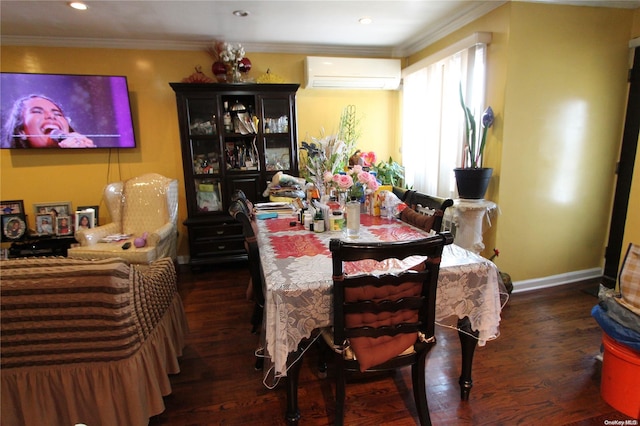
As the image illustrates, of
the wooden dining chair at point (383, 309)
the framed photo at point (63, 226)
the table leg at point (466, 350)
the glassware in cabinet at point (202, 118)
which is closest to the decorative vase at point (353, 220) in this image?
the wooden dining chair at point (383, 309)

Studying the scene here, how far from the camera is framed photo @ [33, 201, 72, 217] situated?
353cm

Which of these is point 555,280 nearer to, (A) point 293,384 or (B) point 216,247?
(A) point 293,384

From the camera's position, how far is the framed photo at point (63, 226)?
138 inches

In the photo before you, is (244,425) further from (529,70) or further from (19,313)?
(529,70)

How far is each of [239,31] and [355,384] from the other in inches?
130

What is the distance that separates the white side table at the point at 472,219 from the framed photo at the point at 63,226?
3.82 metres

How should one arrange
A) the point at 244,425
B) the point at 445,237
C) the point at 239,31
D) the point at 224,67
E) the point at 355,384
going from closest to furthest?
1. the point at 445,237
2. the point at 244,425
3. the point at 355,384
4. the point at 239,31
5. the point at 224,67

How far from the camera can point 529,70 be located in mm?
2682

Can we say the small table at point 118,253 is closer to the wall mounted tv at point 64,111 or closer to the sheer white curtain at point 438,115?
the wall mounted tv at point 64,111

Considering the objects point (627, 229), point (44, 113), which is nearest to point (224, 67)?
point (44, 113)

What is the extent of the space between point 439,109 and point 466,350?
8.27ft

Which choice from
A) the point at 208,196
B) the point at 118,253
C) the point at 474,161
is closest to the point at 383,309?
the point at 474,161

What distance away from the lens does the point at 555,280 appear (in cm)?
311

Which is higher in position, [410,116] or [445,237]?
[410,116]
